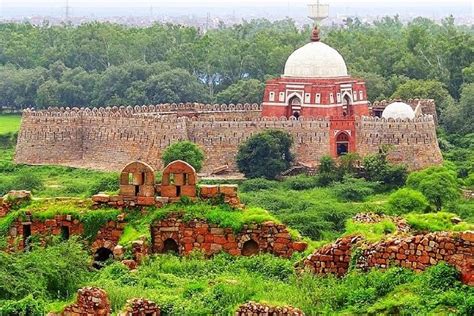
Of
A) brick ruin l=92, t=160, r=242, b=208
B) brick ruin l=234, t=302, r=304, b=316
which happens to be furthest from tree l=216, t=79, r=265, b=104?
brick ruin l=234, t=302, r=304, b=316

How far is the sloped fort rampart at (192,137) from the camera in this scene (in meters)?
49.4

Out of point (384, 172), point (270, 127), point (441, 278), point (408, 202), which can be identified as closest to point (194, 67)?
point (270, 127)

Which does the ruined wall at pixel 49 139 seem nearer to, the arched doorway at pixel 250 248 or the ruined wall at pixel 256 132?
the ruined wall at pixel 256 132

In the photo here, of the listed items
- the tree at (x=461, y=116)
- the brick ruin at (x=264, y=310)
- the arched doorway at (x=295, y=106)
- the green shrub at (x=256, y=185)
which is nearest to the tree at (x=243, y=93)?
the tree at (x=461, y=116)

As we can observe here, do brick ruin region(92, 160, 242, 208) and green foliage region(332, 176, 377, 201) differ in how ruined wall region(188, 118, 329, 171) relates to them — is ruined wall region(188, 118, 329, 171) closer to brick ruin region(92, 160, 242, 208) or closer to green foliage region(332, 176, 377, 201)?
green foliage region(332, 176, 377, 201)

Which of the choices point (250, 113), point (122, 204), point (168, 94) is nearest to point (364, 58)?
point (168, 94)

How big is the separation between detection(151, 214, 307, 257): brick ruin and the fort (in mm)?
32777

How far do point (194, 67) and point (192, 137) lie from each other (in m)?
25.5

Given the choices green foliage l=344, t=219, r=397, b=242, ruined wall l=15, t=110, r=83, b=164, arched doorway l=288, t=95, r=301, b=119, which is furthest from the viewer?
ruined wall l=15, t=110, r=83, b=164

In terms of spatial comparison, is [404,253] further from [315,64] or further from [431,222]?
[315,64]

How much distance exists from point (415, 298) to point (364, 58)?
61838 millimetres

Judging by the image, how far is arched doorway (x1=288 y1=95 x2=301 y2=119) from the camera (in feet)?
171

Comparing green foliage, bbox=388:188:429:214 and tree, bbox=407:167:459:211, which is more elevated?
tree, bbox=407:167:459:211

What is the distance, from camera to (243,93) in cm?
6650
